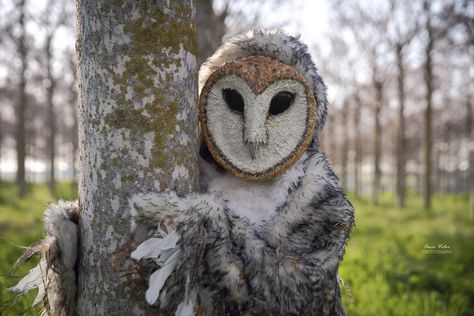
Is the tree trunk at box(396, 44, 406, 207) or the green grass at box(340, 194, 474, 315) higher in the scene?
the tree trunk at box(396, 44, 406, 207)

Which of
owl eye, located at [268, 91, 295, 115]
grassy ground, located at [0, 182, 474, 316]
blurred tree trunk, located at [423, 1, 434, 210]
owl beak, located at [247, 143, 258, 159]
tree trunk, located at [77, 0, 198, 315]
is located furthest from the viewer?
blurred tree trunk, located at [423, 1, 434, 210]

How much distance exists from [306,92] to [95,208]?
3.32 feet

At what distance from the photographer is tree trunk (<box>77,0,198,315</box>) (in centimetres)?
132

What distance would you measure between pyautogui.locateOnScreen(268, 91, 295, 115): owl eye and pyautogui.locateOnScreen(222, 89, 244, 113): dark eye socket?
0.13 meters

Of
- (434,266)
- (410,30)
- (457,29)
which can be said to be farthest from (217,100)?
(410,30)

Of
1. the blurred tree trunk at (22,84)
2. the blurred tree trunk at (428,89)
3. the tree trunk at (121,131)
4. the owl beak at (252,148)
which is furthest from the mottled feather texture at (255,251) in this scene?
the blurred tree trunk at (22,84)

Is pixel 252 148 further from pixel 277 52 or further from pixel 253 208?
pixel 277 52

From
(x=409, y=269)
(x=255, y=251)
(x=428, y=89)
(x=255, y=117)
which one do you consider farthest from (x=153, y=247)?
(x=428, y=89)

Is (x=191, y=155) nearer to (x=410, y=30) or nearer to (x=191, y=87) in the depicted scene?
(x=191, y=87)

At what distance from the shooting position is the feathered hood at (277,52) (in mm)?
1686

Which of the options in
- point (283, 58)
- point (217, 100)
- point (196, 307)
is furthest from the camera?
point (283, 58)

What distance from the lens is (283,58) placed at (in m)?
1.69

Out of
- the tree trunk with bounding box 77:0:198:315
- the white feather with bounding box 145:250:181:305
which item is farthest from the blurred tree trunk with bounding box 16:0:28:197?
the white feather with bounding box 145:250:181:305

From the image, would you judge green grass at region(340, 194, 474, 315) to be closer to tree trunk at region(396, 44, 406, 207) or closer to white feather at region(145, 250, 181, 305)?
white feather at region(145, 250, 181, 305)
